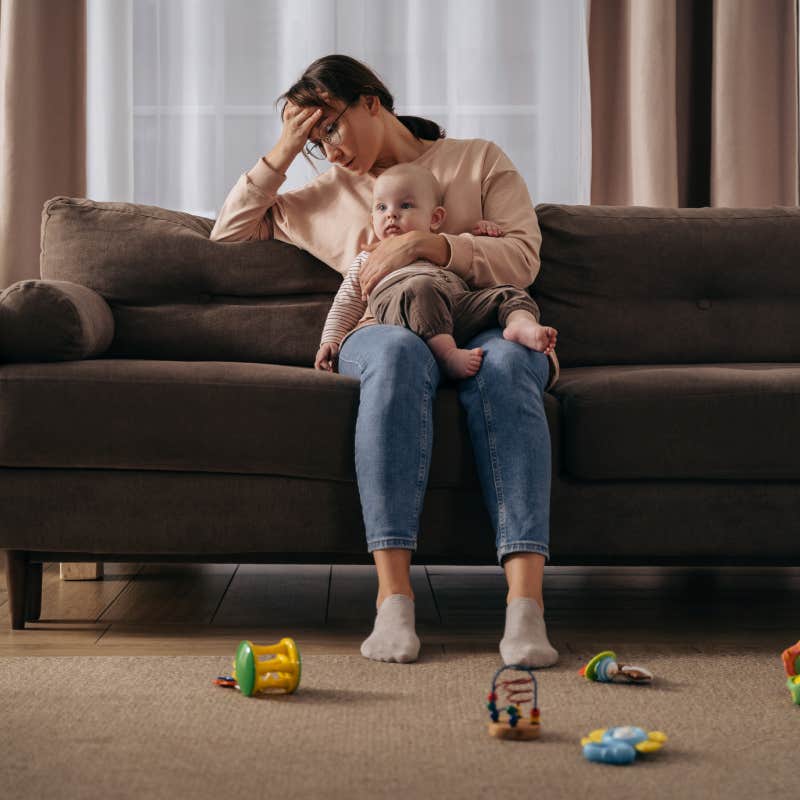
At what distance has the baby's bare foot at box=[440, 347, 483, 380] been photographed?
5.38 feet

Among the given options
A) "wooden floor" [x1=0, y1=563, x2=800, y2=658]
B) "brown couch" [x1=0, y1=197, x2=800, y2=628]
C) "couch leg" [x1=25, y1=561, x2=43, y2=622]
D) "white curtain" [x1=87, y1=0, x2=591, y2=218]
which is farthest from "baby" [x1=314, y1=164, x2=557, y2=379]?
"white curtain" [x1=87, y1=0, x2=591, y2=218]

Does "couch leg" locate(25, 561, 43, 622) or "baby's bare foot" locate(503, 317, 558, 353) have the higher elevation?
"baby's bare foot" locate(503, 317, 558, 353)

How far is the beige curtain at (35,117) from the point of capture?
288cm

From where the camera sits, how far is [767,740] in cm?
118

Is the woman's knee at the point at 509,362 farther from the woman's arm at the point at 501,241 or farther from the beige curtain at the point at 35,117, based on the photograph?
the beige curtain at the point at 35,117

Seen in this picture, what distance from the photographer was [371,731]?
1.21 metres

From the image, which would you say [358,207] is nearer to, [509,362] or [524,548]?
[509,362]

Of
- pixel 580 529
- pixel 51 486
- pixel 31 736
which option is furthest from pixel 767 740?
pixel 51 486

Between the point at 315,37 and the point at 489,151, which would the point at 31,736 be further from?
the point at 315,37

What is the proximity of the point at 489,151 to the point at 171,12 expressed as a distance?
1425mm

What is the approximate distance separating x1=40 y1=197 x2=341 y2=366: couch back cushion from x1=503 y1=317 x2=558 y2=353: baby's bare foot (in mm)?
591

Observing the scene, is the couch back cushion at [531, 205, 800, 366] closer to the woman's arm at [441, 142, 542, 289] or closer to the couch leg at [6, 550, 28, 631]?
the woman's arm at [441, 142, 542, 289]

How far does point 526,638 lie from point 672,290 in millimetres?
1047

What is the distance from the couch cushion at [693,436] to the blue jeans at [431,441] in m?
0.14
